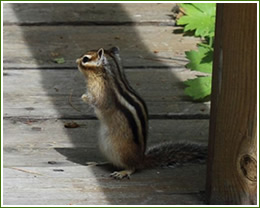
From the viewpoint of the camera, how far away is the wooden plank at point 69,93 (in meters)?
4.87

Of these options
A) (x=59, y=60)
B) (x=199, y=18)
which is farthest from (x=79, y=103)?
(x=199, y=18)

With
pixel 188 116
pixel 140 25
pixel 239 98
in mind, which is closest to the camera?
pixel 239 98

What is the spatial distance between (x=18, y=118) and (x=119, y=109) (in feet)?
3.10

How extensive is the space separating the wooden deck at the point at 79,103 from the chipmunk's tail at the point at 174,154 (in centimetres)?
5

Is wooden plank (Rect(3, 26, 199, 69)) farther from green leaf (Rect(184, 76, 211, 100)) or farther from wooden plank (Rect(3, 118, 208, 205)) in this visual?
wooden plank (Rect(3, 118, 208, 205))

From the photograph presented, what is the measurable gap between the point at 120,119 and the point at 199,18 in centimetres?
218

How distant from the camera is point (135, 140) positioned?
4082 mm

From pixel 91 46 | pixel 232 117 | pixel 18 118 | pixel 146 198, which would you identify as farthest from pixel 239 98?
pixel 91 46

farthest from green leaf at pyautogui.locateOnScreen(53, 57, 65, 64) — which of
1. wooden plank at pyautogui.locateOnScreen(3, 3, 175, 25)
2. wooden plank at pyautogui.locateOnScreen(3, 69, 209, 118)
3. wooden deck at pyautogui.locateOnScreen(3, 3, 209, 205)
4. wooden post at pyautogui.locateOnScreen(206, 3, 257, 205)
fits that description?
wooden post at pyautogui.locateOnScreen(206, 3, 257, 205)

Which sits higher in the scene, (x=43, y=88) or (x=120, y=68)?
(x=120, y=68)

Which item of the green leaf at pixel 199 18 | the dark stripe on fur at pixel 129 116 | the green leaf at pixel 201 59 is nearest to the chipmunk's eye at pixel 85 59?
the dark stripe on fur at pixel 129 116

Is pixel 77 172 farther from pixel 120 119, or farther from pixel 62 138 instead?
pixel 62 138

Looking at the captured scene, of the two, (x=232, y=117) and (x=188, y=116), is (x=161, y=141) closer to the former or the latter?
A: (x=188, y=116)

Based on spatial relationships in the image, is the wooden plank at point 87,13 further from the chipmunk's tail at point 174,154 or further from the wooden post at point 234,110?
the wooden post at point 234,110
